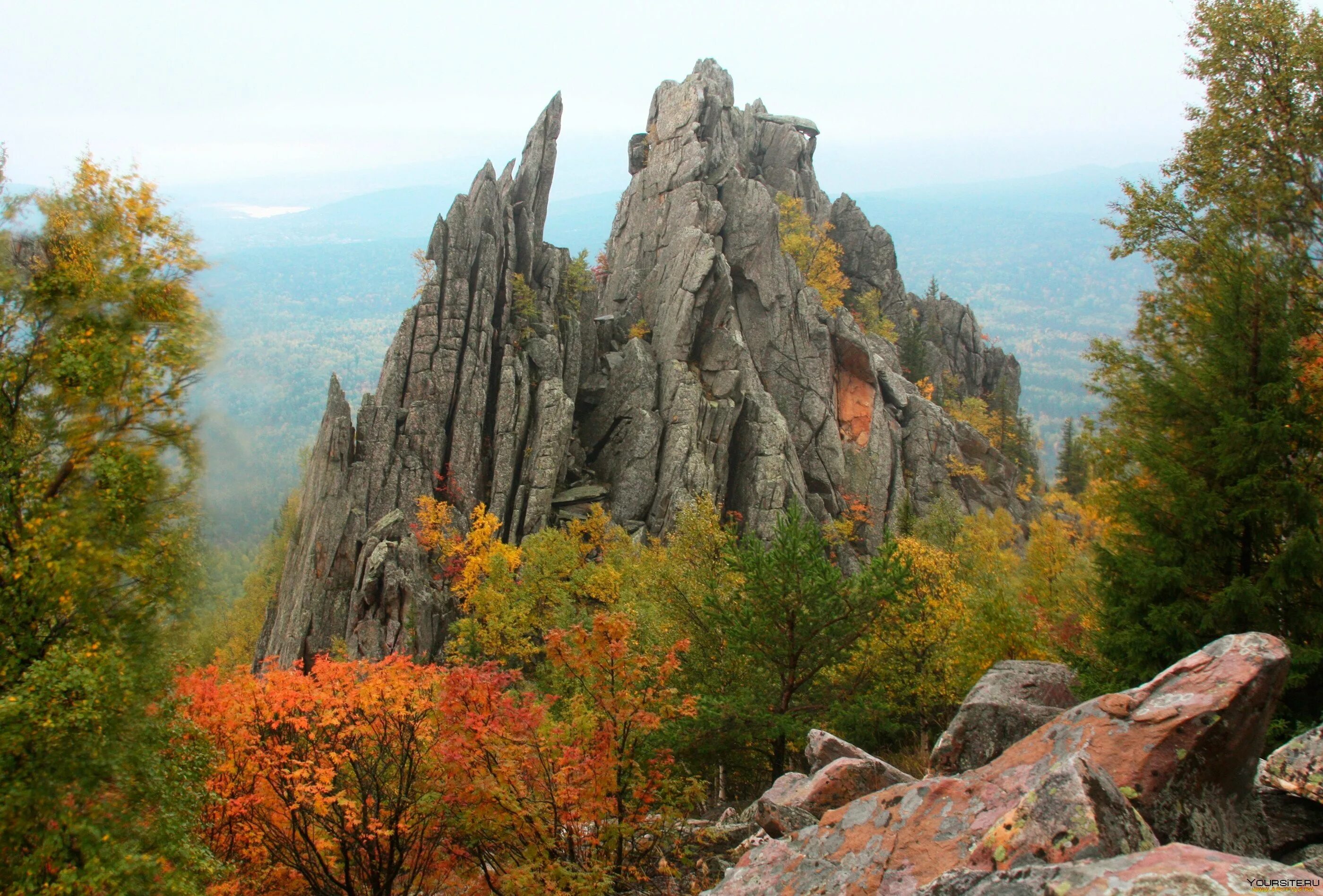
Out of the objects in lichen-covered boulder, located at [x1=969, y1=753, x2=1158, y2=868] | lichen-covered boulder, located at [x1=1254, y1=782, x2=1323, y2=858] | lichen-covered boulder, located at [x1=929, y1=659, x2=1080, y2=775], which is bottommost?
lichen-covered boulder, located at [x1=929, y1=659, x2=1080, y2=775]

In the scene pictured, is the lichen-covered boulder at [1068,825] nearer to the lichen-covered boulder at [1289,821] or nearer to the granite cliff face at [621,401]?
the lichen-covered boulder at [1289,821]

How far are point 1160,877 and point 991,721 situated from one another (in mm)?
8941

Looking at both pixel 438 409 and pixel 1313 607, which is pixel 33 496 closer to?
pixel 1313 607

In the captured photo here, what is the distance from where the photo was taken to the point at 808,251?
7719cm

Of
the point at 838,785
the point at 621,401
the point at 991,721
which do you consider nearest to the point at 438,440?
the point at 621,401

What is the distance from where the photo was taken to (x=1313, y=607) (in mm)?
13055

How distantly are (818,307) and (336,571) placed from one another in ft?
149

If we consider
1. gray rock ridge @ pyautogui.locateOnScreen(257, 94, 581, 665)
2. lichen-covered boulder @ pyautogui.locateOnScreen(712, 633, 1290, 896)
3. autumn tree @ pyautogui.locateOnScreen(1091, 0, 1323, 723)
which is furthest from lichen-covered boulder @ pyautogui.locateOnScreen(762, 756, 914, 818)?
gray rock ridge @ pyautogui.locateOnScreen(257, 94, 581, 665)

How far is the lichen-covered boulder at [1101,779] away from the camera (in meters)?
8.03

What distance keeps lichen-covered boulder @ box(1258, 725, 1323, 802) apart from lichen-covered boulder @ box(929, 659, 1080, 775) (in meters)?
4.42

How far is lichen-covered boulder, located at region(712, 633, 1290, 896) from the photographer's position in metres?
8.03

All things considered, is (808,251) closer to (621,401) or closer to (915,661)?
(621,401)

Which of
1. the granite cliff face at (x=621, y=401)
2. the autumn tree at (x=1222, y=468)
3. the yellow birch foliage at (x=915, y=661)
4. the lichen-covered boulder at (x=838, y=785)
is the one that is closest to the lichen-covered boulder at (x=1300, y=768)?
the autumn tree at (x=1222, y=468)

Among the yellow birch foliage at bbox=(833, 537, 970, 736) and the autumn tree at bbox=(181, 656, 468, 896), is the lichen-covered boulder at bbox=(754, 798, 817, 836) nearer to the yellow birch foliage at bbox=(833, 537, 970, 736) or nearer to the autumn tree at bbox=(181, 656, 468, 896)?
the autumn tree at bbox=(181, 656, 468, 896)
